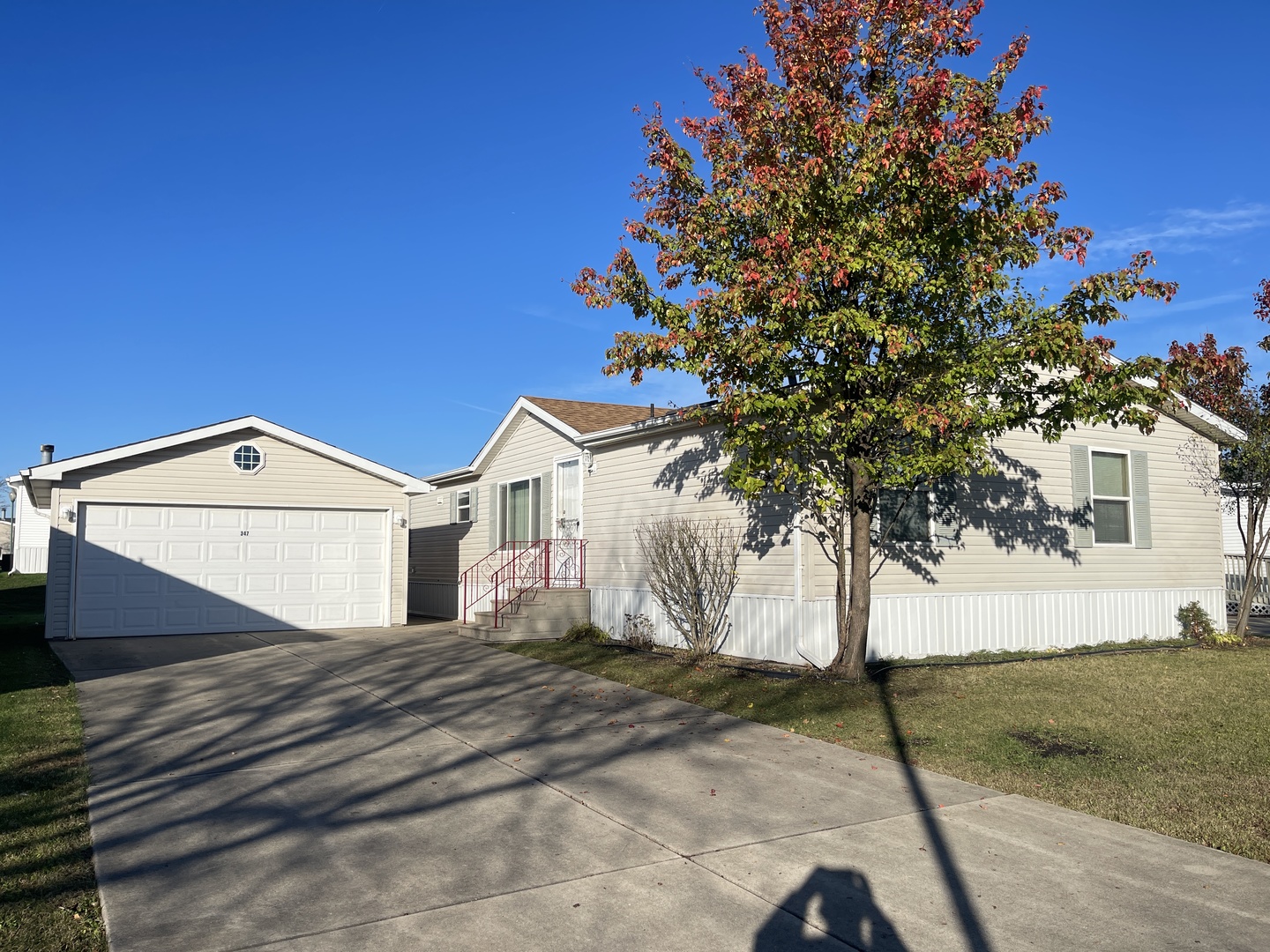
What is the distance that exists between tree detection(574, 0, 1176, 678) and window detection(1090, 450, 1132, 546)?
201 inches

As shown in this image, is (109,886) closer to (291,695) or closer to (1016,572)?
(291,695)

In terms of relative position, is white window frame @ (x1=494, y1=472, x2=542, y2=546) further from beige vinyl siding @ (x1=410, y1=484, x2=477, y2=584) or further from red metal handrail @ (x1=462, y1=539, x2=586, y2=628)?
red metal handrail @ (x1=462, y1=539, x2=586, y2=628)

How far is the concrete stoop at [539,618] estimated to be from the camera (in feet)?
51.6

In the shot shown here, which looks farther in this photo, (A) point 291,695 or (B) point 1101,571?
(B) point 1101,571

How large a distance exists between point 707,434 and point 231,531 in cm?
936

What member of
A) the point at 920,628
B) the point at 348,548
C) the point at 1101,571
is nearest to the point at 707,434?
the point at 920,628

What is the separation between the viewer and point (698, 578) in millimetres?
12961

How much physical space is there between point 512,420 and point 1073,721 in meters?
13.0

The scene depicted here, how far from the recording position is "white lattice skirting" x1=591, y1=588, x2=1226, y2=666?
12.0m

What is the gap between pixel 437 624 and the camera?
19750 millimetres

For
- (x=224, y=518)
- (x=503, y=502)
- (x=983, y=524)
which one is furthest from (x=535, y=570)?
(x=983, y=524)

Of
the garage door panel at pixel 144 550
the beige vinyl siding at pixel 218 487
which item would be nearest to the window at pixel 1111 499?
the beige vinyl siding at pixel 218 487

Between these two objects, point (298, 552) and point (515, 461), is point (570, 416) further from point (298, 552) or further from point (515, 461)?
point (298, 552)

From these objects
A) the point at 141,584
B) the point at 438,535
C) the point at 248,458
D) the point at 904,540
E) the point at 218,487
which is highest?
the point at 248,458
